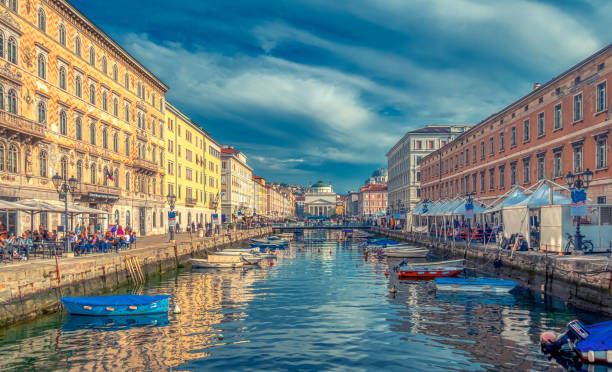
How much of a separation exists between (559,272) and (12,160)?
35.9 metres

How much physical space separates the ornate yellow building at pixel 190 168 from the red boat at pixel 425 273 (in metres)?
43.6

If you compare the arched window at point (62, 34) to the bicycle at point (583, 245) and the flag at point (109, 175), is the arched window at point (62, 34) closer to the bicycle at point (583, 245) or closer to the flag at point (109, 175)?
the flag at point (109, 175)

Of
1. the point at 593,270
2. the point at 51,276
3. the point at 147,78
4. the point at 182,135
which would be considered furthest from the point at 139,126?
the point at 593,270

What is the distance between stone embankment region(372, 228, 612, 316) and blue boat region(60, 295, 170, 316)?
19.1 meters

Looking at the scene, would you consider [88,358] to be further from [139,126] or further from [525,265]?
[139,126]

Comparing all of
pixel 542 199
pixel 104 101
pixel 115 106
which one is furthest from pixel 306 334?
pixel 115 106

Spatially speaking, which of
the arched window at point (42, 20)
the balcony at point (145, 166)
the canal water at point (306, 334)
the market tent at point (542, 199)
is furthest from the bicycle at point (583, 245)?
the balcony at point (145, 166)

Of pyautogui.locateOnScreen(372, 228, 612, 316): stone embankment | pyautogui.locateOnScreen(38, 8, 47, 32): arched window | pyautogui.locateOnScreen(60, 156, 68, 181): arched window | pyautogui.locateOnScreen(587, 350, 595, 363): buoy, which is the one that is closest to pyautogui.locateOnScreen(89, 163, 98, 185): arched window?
pyautogui.locateOnScreen(60, 156, 68, 181): arched window

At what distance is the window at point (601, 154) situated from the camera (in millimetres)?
33625

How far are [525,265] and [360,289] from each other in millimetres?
9949

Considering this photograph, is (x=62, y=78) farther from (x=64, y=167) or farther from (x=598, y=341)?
(x=598, y=341)

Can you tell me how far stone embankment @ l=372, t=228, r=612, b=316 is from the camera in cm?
1941

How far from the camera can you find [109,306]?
19969mm

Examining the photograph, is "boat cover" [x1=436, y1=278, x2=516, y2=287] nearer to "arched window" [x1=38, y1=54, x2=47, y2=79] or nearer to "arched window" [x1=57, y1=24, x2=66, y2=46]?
"arched window" [x1=38, y1=54, x2=47, y2=79]
